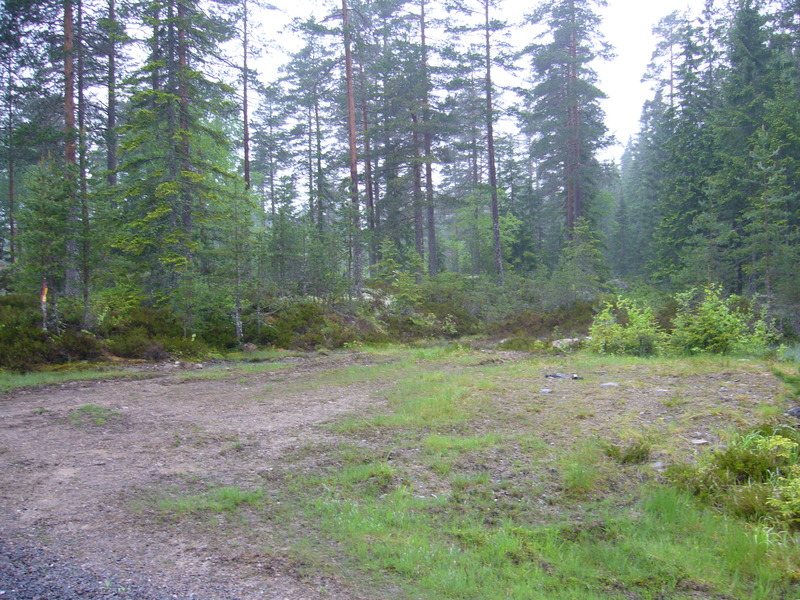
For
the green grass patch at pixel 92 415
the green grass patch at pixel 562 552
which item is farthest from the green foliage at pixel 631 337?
the green grass patch at pixel 92 415

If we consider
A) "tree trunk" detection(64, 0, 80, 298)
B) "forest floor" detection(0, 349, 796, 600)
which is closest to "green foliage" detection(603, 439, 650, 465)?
"forest floor" detection(0, 349, 796, 600)

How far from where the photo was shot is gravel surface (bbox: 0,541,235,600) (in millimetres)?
2963

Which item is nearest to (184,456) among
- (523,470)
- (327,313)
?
(523,470)

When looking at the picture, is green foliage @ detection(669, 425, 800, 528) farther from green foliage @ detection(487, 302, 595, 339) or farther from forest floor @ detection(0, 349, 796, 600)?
green foliage @ detection(487, 302, 595, 339)

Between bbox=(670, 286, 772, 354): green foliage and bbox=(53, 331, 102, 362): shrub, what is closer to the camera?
bbox=(670, 286, 772, 354): green foliage

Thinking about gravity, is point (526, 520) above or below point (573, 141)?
below

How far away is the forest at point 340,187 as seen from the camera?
43.7 ft

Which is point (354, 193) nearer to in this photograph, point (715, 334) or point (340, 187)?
point (340, 187)

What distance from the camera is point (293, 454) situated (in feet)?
19.1

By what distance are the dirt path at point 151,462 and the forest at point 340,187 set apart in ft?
14.4

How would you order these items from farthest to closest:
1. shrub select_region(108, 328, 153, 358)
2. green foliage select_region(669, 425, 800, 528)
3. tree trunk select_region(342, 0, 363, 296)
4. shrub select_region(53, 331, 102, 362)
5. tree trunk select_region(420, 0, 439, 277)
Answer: tree trunk select_region(420, 0, 439, 277)
tree trunk select_region(342, 0, 363, 296)
shrub select_region(108, 328, 153, 358)
shrub select_region(53, 331, 102, 362)
green foliage select_region(669, 425, 800, 528)

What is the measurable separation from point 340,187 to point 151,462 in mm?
18962

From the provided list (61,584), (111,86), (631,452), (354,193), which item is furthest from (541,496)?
(111,86)

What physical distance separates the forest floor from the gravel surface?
4 centimetres
